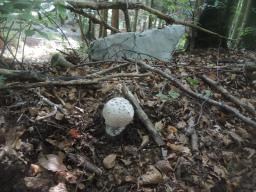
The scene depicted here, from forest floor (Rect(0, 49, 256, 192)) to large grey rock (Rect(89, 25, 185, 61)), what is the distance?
4.34 feet

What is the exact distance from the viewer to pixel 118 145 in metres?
3.17

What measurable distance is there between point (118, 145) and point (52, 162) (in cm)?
71

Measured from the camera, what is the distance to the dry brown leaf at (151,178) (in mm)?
2841

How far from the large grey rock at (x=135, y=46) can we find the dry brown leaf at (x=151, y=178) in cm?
250

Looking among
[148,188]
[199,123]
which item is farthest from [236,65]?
[148,188]

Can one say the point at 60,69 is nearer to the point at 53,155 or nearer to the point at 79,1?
the point at 79,1

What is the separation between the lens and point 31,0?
2.76 meters

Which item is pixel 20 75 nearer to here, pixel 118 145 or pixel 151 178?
pixel 118 145

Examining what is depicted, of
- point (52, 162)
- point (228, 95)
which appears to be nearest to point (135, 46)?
point (228, 95)

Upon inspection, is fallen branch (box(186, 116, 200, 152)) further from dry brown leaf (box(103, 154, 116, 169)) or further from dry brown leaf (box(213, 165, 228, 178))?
dry brown leaf (box(103, 154, 116, 169))

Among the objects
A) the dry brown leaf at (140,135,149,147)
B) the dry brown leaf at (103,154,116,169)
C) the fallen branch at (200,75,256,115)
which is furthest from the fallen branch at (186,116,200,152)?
the dry brown leaf at (103,154,116,169)

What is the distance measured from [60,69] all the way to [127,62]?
39.8 inches

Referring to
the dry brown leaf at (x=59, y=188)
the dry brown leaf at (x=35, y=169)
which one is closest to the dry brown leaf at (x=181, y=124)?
the dry brown leaf at (x=59, y=188)

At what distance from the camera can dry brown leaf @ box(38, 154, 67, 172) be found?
274 cm
